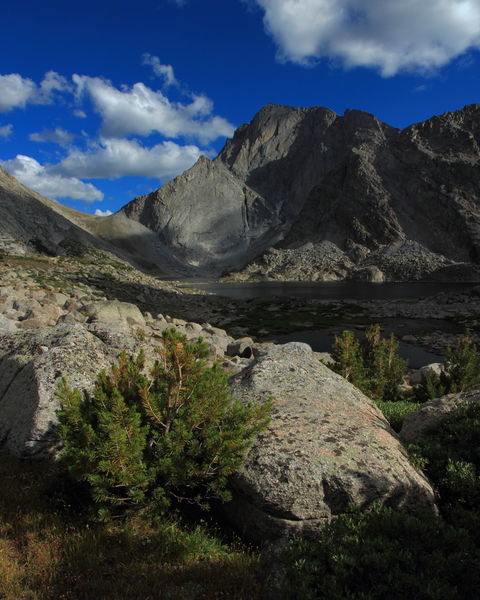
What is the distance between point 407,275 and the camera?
15125cm

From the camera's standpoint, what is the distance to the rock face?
4.96m

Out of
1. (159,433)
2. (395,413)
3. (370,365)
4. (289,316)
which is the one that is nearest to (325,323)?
Answer: (289,316)

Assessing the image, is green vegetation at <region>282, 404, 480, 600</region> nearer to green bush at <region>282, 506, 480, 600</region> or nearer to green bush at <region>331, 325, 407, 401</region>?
green bush at <region>282, 506, 480, 600</region>

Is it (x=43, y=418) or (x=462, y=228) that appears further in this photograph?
(x=462, y=228)

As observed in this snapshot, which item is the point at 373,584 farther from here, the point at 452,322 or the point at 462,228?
the point at 462,228

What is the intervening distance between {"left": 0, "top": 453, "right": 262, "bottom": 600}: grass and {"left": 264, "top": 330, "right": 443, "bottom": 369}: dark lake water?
25985 millimetres

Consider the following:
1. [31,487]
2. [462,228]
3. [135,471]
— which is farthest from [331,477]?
[462,228]

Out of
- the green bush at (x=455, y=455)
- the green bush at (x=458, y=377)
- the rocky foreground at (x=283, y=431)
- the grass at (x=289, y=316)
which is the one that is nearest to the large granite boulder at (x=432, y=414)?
the green bush at (x=455, y=455)

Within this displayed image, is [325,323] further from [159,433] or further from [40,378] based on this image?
[159,433]

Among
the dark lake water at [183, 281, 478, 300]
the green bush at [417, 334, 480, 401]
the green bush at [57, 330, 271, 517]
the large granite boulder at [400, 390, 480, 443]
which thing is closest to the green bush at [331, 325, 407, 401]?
the green bush at [417, 334, 480, 401]

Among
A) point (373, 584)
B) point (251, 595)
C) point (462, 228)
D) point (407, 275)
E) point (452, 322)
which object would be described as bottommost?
point (251, 595)

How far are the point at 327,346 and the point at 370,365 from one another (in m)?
17.5

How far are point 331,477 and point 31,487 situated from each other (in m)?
4.54

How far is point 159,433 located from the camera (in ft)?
18.0
